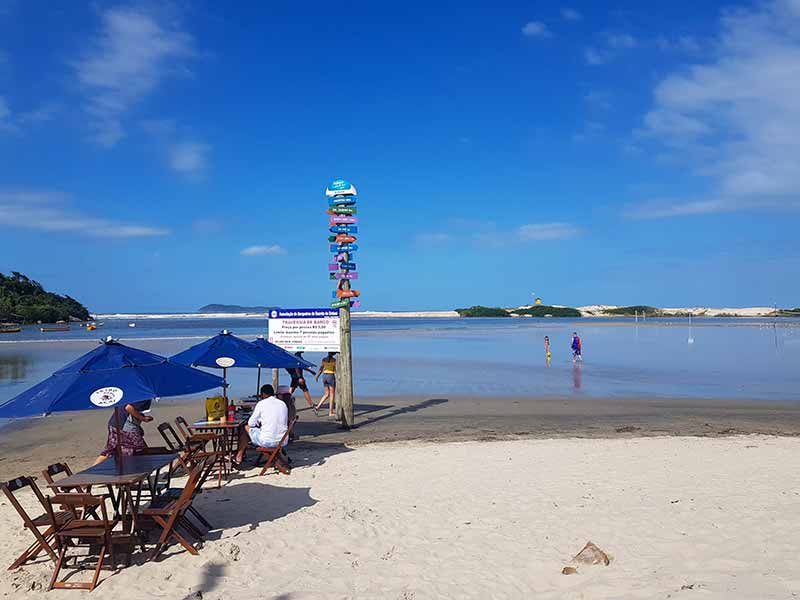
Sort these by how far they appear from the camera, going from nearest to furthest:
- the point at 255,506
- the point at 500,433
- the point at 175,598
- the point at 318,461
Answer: the point at 175,598, the point at 255,506, the point at 318,461, the point at 500,433

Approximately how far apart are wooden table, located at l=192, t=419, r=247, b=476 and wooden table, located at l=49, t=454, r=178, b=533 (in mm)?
2353

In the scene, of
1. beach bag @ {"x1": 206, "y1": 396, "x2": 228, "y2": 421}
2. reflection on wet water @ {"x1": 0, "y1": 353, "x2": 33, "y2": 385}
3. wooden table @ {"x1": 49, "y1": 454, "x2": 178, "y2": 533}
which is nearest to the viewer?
wooden table @ {"x1": 49, "y1": 454, "x2": 178, "y2": 533}

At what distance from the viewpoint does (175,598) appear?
4902 mm

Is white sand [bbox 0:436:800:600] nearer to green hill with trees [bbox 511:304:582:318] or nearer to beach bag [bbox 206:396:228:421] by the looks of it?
beach bag [bbox 206:396:228:421]

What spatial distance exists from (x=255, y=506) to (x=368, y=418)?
21.9ft

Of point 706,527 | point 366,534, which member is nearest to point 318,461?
point 366,534

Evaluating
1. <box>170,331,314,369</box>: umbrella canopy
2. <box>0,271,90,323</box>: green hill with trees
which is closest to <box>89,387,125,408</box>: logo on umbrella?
<box>170,331,314,369</box>: umbrella canopy

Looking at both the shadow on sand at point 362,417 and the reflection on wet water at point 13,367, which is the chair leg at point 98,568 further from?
the reflection on wet water at point 13,367

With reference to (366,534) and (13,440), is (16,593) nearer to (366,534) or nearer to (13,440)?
(366,534)

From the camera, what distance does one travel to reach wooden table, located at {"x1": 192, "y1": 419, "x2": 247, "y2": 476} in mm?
8688

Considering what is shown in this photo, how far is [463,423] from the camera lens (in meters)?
13.2

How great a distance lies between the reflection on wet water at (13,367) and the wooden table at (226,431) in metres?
14.2

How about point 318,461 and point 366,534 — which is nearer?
point 366,534

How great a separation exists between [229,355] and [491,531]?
4.93 metres
